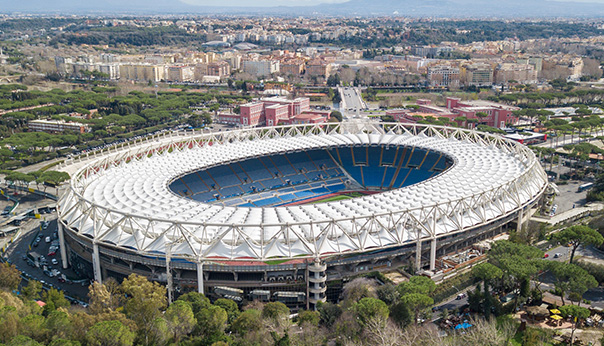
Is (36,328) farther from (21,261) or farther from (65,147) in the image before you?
(65,147)

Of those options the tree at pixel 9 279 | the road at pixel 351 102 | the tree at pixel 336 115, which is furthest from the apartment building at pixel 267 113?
the tree at pixel 9 279

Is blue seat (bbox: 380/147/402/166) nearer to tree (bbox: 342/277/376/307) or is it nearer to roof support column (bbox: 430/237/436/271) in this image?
roof support column (bbox: 430/237/436/271)

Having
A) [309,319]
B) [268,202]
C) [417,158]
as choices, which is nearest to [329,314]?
[309,319]

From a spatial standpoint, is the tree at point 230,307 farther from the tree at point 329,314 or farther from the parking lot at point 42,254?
the parking lot at point 42,254

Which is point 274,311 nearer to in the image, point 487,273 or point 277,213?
point 277,213

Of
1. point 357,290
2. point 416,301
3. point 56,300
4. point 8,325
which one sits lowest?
point 56,300

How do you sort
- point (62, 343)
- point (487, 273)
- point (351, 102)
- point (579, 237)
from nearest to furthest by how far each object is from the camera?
point (62, 343) → point (487, 273) → point (579, 237) → point (351, 102)
